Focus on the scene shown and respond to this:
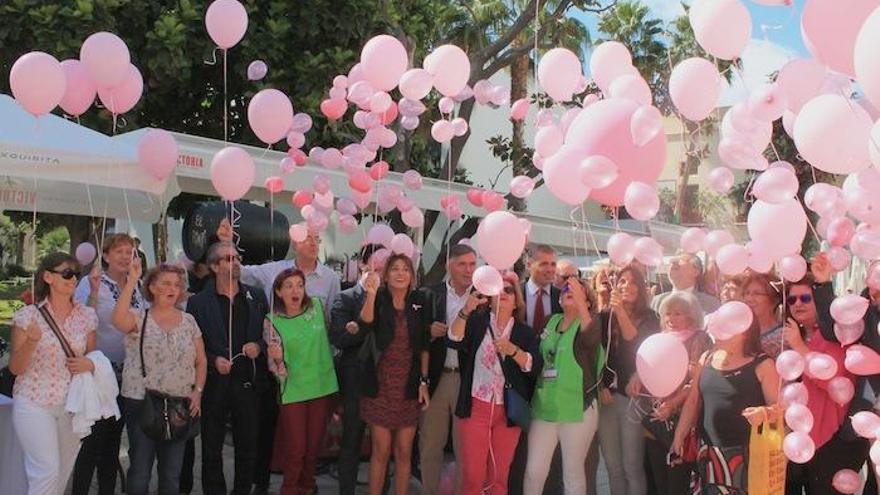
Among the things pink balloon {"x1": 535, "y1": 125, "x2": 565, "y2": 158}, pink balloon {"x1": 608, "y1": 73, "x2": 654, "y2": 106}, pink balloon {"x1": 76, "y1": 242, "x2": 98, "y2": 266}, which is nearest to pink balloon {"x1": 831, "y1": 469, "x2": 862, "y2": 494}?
pink balloon {"x1": 608, "y1": 73, "x2": 654, "y2": 106}

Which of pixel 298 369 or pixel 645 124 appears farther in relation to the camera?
pixel 298 369

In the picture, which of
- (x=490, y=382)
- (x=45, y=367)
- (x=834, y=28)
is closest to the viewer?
(x=834, y=28)

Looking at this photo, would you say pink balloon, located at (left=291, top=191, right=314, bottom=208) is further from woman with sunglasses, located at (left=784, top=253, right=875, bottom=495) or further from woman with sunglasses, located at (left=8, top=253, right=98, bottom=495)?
woman with sunglasses, located at (left=784, top=253, right=875, bottom=495)

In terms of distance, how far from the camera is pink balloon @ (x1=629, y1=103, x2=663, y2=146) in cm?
418

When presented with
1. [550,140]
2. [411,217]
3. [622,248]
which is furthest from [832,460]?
[411,217]

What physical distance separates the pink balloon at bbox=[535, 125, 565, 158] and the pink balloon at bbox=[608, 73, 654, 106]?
504 mm

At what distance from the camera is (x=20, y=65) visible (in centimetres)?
502

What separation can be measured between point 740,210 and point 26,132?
20.2 meters

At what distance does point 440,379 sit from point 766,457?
6.56 feet

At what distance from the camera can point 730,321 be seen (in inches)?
162

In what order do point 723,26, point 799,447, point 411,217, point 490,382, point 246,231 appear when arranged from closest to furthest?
point 799,447 → point 723,26 → point 490,382 → point 411,217 → point 246,231

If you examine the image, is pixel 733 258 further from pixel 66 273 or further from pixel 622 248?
pixel 66 273

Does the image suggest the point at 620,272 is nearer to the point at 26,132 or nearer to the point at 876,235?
the point at 876,235

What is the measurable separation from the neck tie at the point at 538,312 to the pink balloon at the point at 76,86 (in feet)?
9.66
